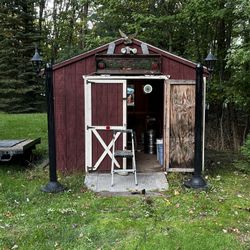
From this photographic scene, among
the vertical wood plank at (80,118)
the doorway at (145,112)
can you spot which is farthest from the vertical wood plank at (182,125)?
the doorway at (145,112)

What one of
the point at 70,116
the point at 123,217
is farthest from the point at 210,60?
the point at 123,217

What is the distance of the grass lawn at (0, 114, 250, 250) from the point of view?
4.63m

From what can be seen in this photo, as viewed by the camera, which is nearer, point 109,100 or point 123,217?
point 123,217

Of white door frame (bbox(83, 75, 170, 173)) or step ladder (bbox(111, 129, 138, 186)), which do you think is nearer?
step ladder (bbox(111, 129, 138, 186))

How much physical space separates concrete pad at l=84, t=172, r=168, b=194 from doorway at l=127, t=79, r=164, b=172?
8.52 ft

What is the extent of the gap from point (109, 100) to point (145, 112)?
3.54 meters

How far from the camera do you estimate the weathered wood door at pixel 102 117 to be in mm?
7863

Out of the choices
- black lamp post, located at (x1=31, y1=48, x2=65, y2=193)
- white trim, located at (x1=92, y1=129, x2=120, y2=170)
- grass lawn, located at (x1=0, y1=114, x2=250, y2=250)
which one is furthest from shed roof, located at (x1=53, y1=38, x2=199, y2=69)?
grass lawn, located at (x1=0, y1=114, x2=250, y2=250)

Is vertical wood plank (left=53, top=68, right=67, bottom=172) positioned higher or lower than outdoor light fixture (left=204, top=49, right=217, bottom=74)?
lower

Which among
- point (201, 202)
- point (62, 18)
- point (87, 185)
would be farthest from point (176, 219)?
point (62, 18)

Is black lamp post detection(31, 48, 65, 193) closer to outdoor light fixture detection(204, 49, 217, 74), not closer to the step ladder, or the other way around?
the step ladder

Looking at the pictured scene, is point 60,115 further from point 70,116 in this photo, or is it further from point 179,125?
point 179,125

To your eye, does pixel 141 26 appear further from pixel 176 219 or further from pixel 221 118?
pixel 176 219

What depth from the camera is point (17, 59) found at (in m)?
21.1
